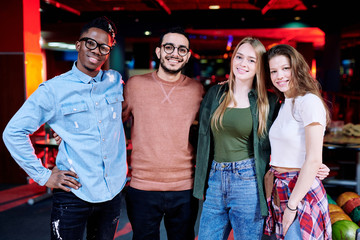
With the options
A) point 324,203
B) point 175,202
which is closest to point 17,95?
point 175,202

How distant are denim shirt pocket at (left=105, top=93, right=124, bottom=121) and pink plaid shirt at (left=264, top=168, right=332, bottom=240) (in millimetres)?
990

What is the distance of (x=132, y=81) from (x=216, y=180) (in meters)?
0.86

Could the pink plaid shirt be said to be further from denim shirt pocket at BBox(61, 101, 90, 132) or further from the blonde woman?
denim shirt pocket at BBox(61, 101, 90, 132)

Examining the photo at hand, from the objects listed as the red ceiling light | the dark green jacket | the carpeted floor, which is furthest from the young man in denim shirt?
the red ceiling light

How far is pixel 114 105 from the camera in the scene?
1.95 m

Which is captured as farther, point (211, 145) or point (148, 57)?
point (148, 57)

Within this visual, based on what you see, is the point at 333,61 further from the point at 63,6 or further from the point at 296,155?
the point at 296,155

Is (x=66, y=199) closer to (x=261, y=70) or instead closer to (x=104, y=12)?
(x=261, y=70)

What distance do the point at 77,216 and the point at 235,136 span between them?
3.34 feet

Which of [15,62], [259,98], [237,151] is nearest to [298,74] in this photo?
[259,98]

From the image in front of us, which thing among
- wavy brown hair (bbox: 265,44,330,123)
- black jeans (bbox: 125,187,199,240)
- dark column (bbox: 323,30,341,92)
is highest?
dark column (bbox: 323,30,341,92)

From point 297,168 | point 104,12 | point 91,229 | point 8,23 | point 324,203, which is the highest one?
point 104,12

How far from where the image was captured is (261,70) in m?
2.03

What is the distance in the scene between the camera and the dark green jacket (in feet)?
6.34
